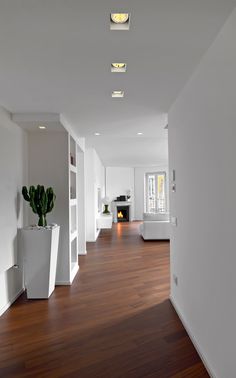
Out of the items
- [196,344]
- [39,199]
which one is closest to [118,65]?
[39,199]

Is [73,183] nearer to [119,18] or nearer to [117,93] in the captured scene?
[117,93]

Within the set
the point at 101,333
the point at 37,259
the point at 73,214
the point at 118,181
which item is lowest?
the point at 101,333

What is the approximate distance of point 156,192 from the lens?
12.8 meters

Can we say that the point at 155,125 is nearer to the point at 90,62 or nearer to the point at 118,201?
the point at 90,62

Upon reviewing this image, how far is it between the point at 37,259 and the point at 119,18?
302 cm

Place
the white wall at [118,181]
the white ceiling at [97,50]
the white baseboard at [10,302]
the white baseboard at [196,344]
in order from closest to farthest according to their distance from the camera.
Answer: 1. the white ceiling at [97,50]
2. the white baseboard at [196,344]
3. the white baseboard at [10,302]
4. the white wall at [118,181]

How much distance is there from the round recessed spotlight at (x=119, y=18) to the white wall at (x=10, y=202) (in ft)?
6.93

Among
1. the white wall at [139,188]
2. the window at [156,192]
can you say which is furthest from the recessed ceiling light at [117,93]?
the white wall at [139,188]

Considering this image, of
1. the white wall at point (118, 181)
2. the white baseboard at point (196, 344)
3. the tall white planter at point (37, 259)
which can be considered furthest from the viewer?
the white wall at point (118, 181)

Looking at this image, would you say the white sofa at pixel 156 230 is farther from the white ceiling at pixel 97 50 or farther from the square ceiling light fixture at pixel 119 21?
the square ceiling light fixture at pixel 119 21

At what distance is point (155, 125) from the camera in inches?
171

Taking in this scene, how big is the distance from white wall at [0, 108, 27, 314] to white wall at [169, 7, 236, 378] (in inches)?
84.7

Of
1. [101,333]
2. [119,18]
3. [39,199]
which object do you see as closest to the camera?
[119,18]

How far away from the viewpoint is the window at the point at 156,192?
1261 centimetres
